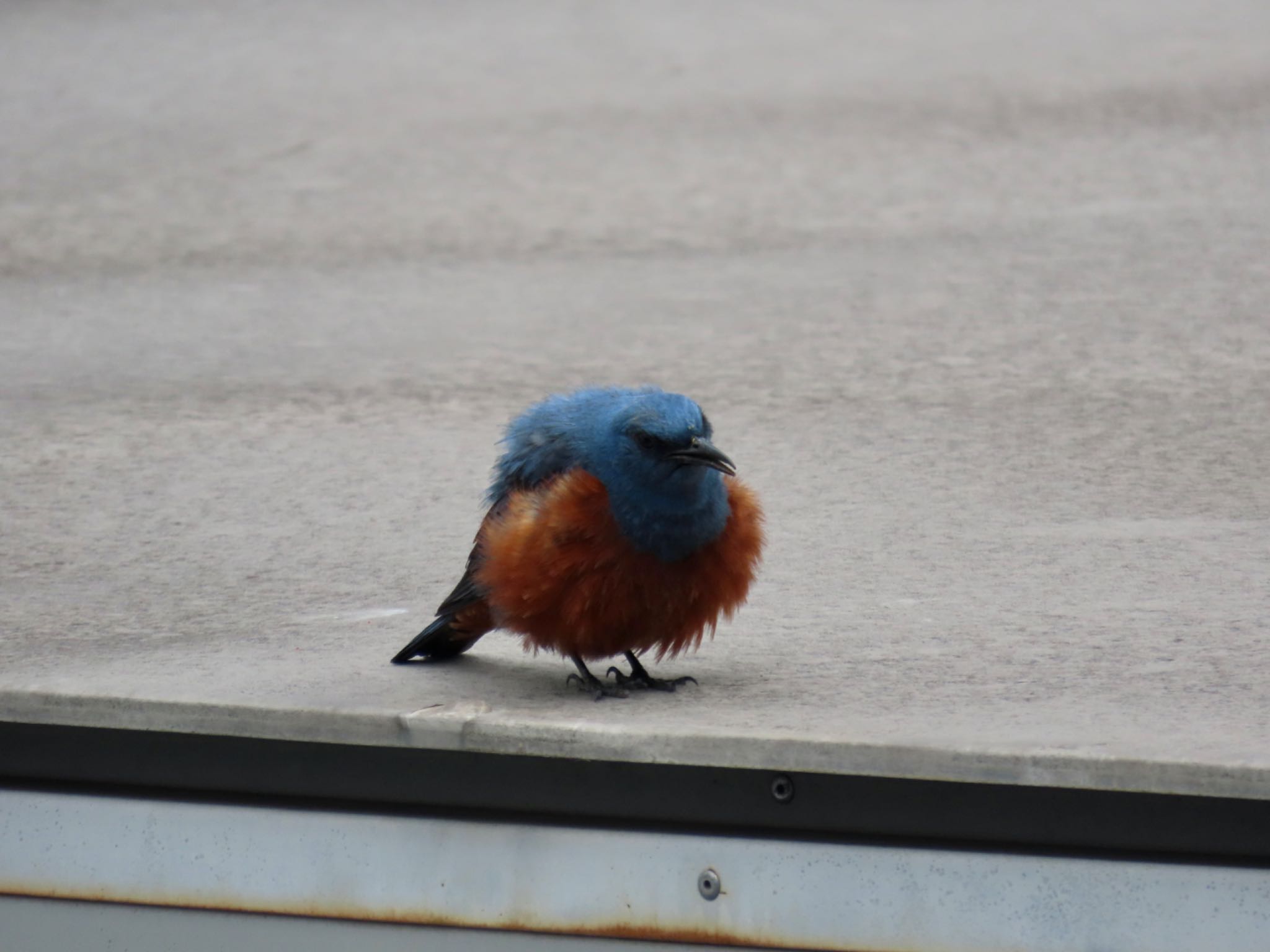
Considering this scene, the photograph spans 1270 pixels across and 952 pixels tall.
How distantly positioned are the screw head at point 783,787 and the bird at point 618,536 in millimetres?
509

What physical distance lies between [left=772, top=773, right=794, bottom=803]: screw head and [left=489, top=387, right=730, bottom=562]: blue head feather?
1.82ft

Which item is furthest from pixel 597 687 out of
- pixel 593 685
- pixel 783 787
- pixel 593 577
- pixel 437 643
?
pixel 783 787

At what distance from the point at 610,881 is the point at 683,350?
408 centimetres

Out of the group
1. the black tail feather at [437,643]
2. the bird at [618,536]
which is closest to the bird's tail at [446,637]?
the black tail feather at [437,643]

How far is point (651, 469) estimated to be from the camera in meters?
3.38

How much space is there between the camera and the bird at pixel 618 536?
11.1 ft

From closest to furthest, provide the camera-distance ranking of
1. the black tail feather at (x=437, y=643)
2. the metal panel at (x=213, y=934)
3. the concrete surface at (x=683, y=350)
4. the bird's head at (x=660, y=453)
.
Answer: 1. the metal panel at (x=213, y=934)
2. the bird's head at (x=660, y=453)
3. the concrete surface at (x=683, y=350)
4. the black tail feather at (x=437, y=643)

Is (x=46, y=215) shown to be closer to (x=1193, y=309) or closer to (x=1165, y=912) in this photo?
(x=1193, y=309)

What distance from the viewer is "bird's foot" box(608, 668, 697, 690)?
362 cm

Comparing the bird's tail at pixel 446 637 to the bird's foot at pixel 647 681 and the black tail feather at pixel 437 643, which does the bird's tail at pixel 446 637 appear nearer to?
the black tail feather at pixel 437 643

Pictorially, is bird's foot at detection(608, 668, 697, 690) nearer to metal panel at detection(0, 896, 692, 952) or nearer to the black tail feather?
the black tail feather

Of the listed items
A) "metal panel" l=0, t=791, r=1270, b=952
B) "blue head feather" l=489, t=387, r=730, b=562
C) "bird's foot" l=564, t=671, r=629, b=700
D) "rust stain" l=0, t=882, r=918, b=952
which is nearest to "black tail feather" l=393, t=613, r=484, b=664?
"bird's foot" l=564, t=671, r=629, b=700

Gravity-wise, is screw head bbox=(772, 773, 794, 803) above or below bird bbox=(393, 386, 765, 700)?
below

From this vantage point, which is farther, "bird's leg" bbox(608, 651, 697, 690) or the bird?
"bird's leg" bbox(608, 651, 697, 690)
